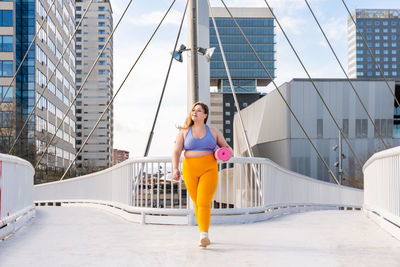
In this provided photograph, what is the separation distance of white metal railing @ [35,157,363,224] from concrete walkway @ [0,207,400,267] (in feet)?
1.00

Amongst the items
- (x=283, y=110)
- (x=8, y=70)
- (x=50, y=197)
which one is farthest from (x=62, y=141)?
(x=50, y=197)

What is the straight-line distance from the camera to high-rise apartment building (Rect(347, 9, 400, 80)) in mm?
176125

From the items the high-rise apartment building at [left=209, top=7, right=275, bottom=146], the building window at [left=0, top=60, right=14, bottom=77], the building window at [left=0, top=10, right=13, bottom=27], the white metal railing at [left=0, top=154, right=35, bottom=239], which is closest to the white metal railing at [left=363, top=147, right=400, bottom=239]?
the white metal railing at [left=0, top=154, right=35, bottom=239]

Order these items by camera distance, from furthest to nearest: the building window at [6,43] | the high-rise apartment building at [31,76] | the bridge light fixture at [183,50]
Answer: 1. the building window at [6,43]
2. the high-rise apartment building at [31,76]
3. the bridge light fixture at [183,50]

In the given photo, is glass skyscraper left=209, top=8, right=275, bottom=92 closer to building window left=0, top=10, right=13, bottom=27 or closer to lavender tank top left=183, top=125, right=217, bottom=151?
building window left=0, top=10, right=13, bottom=27

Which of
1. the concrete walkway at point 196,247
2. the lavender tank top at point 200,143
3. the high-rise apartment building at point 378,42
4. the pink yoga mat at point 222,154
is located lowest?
the concrete walkway at point 196,247

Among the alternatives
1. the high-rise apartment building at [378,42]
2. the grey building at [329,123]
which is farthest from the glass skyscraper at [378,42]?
the grey building at [329,123]

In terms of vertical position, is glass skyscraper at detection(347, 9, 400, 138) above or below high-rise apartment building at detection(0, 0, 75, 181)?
above

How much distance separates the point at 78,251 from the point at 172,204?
2.73 m

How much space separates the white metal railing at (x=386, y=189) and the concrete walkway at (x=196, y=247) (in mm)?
183

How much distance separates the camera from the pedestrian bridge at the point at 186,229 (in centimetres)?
430

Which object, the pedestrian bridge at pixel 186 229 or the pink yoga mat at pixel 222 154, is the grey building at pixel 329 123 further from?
the pink yoga mat at pixel 222 154

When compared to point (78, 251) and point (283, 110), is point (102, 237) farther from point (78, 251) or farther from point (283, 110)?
point (283, 110)

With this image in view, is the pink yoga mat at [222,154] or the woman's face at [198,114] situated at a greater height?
the woman's face at [198,114]
